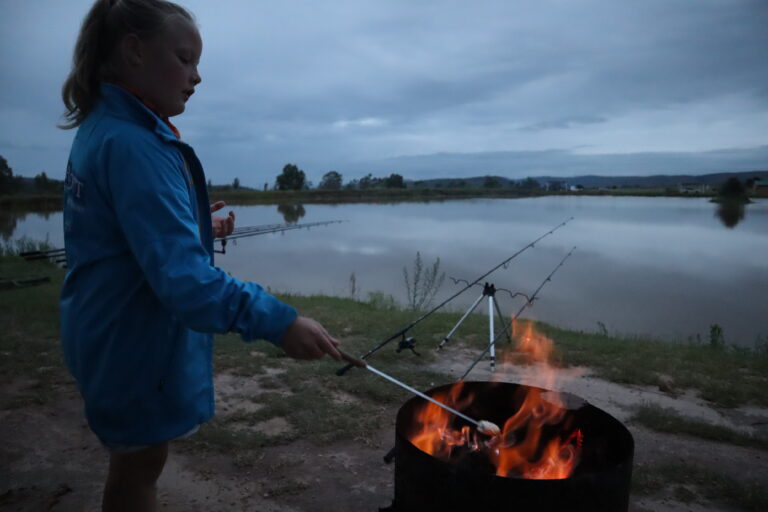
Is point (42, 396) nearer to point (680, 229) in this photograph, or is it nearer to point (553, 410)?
point (553, 410)

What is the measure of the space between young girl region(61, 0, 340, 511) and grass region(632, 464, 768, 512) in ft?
8.19

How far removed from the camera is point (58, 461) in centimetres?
307

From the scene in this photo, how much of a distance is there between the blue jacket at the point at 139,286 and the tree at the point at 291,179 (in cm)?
4546

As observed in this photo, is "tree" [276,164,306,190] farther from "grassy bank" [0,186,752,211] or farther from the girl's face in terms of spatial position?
the girl's face

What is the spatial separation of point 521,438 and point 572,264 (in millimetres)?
14647

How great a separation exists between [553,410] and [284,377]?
8.68 ft

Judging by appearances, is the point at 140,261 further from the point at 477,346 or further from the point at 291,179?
the point at 291,179

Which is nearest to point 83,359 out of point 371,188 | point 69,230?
point 69,230

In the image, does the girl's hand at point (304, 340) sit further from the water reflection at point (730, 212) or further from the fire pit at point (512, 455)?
the water reflection at point (730, 212)

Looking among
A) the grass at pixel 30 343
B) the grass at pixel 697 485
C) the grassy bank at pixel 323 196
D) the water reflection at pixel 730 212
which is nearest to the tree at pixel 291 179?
the grassy bank at pixel 323 196

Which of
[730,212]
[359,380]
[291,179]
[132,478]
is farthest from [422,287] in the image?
[291,179]

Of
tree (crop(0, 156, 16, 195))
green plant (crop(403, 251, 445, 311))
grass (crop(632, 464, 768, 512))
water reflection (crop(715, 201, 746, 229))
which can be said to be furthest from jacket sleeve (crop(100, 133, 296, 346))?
tree (crop(0, 156, 16, 195))

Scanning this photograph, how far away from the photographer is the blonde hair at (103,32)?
4.79ft

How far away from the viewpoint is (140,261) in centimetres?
133
